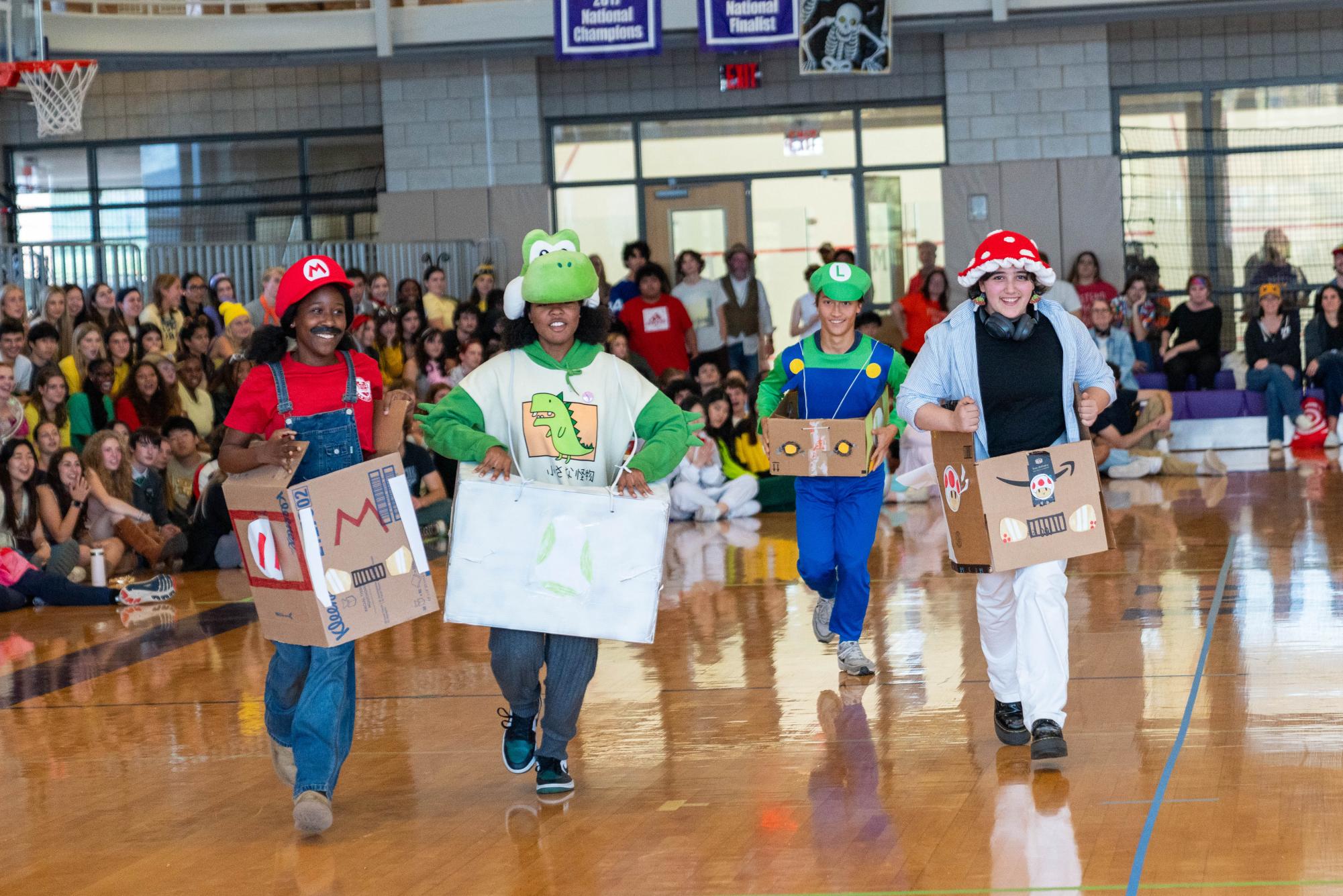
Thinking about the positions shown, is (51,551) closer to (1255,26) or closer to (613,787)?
(613,787)

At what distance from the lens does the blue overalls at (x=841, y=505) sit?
719 cm

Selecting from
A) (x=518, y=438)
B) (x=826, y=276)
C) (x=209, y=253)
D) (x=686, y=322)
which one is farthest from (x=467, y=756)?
(x=209, y=253)

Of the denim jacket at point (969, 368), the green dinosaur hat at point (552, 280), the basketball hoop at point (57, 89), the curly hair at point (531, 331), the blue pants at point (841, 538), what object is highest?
the basketball hoop at point (57, 89)

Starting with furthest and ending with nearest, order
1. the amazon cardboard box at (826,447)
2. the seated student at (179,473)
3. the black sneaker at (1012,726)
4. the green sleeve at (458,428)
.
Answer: the seated student at (179,473), the amazon cardboard box at (826,447), the black sneaker at (1012,726), the green sleeve at (458,428)

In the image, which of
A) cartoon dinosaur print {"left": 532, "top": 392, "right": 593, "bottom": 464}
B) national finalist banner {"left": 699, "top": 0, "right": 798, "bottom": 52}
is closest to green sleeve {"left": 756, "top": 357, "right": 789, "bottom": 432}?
cartoon dinosaur print {"left": 532, "top": 392, "right": 593, "bottom": 464}

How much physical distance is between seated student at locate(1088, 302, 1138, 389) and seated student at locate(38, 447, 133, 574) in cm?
968

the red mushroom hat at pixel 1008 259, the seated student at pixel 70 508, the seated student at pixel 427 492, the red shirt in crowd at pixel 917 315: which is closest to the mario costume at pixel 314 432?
the red mushroom hat at pixel 1008 259

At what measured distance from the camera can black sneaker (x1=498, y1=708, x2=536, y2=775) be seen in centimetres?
541

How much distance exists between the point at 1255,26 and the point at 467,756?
15.9 m

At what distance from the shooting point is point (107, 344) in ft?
43.1

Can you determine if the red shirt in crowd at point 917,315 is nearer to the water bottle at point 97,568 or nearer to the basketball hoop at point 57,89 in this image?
the basketball hoop at point 57,89

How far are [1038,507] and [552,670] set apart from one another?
165 centimetres

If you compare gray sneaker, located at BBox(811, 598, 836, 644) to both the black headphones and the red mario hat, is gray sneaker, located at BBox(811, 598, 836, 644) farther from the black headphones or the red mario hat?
the red mario hat

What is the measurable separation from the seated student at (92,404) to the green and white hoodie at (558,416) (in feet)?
26.3
